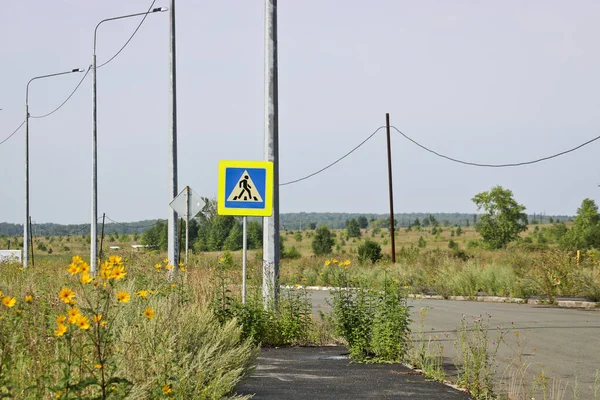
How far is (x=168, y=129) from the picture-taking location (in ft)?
88.0

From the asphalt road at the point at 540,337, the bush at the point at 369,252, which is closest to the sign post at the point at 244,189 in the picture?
the asphalt road at the point at 540,337

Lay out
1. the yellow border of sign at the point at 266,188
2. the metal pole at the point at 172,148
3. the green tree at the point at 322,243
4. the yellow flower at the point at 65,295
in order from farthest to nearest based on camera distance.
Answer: the green tree at the point at 322,243, the metal pole at the point at 172,148, the yellow border of sign at the point at 266,188, the yellow flower at the point at 65,295

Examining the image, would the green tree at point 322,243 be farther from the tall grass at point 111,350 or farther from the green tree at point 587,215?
the tall grass at point 111,350

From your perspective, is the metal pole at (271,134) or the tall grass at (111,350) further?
the metal pole at (271,134)

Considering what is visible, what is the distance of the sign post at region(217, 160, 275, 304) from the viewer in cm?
1684

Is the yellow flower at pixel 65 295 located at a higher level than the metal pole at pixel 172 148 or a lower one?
lower

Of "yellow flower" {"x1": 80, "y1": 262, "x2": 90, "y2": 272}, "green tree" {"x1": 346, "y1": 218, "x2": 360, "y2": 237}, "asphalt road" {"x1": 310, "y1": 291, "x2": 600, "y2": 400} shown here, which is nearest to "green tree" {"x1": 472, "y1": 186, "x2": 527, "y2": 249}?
"green tree" {"x1": 346, "y1": 218, "x2": 360, "y2": 237}

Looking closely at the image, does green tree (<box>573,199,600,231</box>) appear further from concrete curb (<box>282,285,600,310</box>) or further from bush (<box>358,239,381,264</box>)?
concrete curb (<box>282,285,600,310</box>)

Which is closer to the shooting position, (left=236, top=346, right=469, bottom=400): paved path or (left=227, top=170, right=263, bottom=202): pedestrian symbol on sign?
(left=236, top=346, right=469, bottom=400): paved path

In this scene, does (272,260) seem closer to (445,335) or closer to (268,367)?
(445,335)

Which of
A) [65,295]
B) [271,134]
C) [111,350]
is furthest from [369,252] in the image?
[65,295]

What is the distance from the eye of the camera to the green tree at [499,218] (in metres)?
98.9

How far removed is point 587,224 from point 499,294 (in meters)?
65.0

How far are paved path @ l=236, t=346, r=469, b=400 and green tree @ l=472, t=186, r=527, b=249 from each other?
86.1 meters
